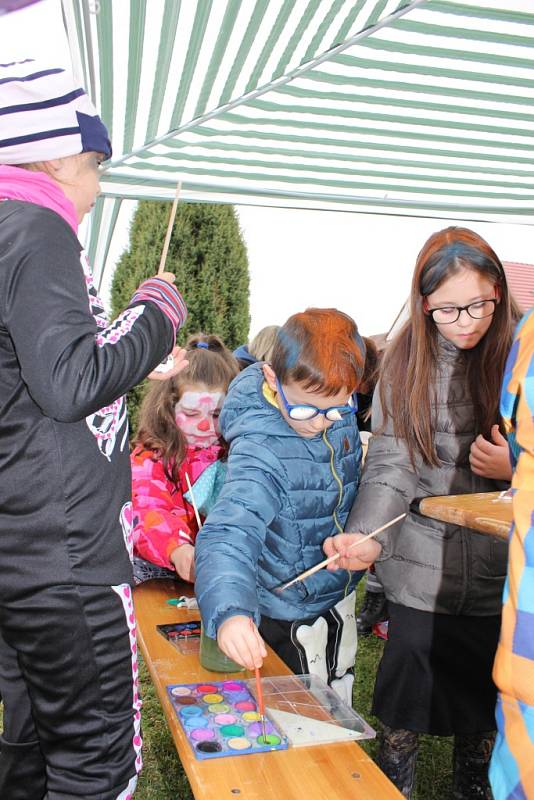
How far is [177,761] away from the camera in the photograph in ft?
9.05

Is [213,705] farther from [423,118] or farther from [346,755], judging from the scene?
[423,118]

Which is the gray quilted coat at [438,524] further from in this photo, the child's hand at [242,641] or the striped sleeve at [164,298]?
the striped sleeve at [164,298]

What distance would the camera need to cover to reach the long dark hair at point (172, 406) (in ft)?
8.71

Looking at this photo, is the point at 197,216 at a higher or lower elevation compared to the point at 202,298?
higher

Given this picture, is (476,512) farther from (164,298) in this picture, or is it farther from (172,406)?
(172,406)

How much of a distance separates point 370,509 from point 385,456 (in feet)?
0.55

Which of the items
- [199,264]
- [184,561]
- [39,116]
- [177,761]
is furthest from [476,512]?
[199,264]

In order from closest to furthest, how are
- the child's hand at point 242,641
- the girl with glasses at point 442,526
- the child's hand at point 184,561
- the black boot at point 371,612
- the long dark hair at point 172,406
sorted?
1. the child's hand at point 242,641
2. the girl with glasses at point 442,526
3. the child's hand at point 184,561
4. the long dark hair at point 172,406
5. the black boot at point 371,612

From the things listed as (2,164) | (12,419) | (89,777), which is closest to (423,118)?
(2,164)

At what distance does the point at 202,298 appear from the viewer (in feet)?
26.3

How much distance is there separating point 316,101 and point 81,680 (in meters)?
2.80

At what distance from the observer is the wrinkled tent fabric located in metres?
2.74

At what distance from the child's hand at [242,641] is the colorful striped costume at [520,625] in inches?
20.3

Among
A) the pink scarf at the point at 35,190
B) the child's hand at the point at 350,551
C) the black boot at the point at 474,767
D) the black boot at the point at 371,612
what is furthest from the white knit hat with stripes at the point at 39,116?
the black boot at the point at 371,612
